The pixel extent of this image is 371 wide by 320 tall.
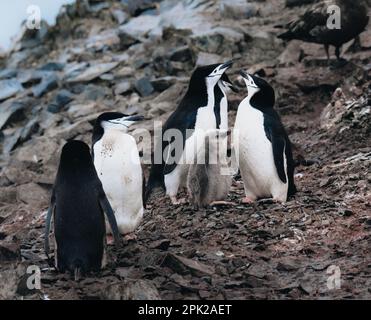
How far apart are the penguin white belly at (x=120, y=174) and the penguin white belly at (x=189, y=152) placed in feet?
2.48

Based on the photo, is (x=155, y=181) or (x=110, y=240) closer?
(x=110, y=240)

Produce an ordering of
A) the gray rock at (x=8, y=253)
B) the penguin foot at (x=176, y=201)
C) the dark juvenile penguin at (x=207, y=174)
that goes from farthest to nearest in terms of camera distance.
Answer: the penguin foot at (x=176, y=201) < the dark juvenile penguin at (x=207, y=174) < the gray rock at (x=8, y=253)

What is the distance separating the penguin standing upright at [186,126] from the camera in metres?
7.78

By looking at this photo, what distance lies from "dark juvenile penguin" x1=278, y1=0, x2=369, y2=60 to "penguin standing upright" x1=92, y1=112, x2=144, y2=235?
181 inches

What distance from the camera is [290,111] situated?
34.3ft

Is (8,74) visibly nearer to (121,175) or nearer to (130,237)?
(121,175)

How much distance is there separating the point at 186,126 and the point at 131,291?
283 centimetres

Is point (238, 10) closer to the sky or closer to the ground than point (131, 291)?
closer to the ground

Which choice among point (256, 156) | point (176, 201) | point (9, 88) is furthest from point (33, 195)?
point (9, 88)

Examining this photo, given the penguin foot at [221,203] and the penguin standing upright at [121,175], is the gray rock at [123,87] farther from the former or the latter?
the penguin standing upright at [121,175]

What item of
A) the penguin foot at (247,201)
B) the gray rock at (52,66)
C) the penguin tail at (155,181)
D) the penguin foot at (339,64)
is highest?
the penguin foot at (247,201)

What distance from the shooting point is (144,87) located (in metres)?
12.5

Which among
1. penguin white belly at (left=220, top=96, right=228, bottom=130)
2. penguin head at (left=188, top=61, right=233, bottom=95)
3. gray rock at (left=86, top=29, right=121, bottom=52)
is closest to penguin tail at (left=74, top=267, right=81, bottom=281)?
penguin white belly at (left=220, top=96, right=228, bottom=130)

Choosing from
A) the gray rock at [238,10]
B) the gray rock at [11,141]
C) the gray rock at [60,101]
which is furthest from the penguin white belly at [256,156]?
the gray rock at [238,10]
